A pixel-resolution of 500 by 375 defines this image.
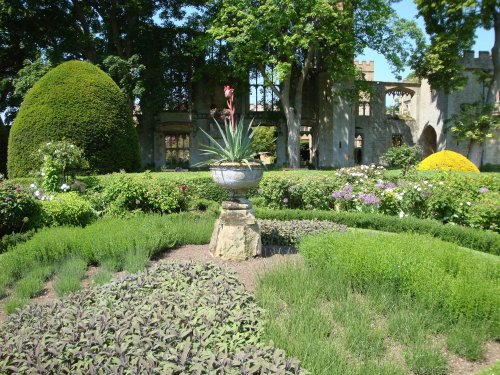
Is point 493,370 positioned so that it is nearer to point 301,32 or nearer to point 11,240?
point 11,240

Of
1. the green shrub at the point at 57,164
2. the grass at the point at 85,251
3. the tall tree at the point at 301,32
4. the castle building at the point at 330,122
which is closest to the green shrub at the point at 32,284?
the grass at the point at 85,251

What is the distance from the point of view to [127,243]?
558cm

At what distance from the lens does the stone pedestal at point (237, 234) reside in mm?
5492

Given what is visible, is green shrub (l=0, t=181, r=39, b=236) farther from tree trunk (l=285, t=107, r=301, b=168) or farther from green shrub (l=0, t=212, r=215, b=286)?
tree trunk (l=285, t=107, r=301, b=168)

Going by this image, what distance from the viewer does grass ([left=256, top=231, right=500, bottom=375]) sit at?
3074 mm

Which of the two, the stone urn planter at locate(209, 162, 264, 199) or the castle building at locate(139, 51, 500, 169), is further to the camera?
the castle building at locate(139, 51, 500, 169)

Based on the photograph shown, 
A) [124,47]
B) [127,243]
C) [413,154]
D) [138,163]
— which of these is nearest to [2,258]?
[127,243]

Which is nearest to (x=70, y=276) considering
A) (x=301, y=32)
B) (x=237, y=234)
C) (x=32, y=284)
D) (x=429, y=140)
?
(x=32, y=284)

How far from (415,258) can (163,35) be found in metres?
21.9

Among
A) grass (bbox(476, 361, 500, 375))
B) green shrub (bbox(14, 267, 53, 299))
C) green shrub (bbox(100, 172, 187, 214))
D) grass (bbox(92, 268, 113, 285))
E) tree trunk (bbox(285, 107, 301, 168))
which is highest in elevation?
tree trunk (bbox(285, 107, 301, 168))

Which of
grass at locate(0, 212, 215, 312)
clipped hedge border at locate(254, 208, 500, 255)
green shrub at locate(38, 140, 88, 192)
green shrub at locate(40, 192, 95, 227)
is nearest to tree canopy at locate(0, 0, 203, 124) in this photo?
green shrub at locate(38, 140, 88, 192)

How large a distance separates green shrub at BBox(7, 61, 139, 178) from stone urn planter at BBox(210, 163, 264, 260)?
7359 mm

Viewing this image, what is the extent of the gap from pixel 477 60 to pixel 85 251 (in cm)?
2615

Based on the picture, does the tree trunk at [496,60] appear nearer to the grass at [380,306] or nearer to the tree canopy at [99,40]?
the tree canopy at [99,40]
